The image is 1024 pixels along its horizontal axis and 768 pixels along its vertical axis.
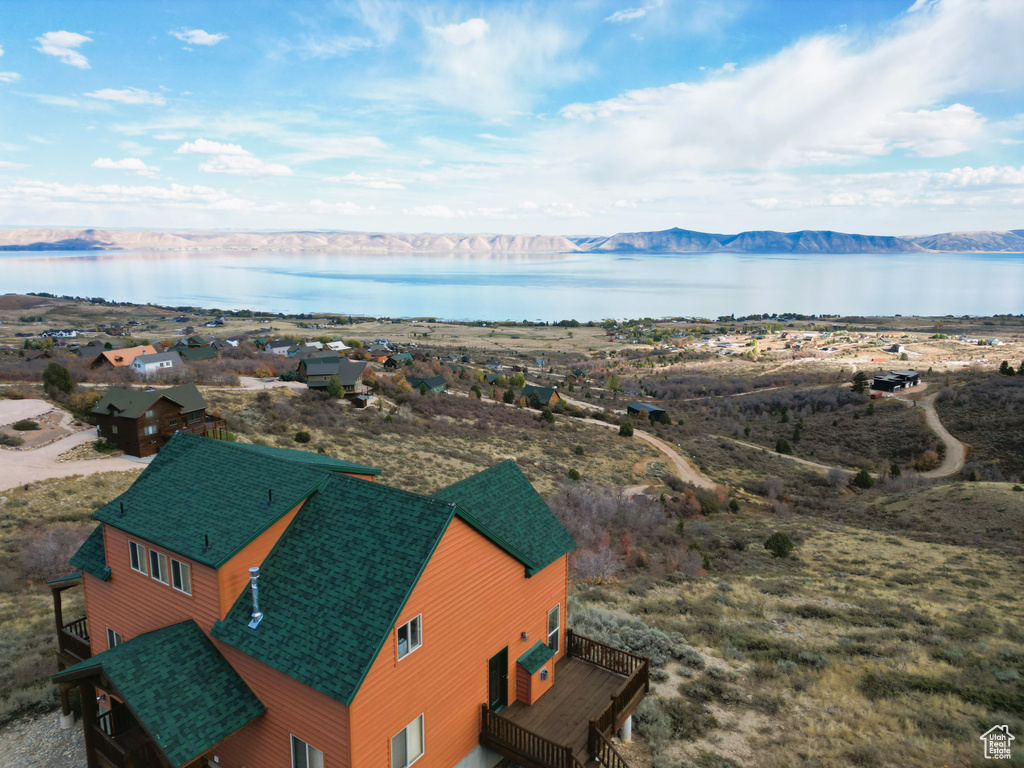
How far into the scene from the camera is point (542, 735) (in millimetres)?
11375

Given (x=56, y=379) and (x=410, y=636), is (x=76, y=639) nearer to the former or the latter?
(x=410, y=636)

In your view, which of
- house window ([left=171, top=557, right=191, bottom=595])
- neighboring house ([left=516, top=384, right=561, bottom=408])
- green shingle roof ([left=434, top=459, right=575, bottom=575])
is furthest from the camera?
neighboring house ([left=516, top=384, right=561, bottom=408])

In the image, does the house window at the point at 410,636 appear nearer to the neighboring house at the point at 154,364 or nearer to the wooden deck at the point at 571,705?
the wooden deck at the point at 571,705

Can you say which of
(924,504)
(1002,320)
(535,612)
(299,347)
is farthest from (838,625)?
(1002,320)

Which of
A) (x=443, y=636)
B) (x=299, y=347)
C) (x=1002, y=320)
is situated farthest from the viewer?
(x=1002, y=320)

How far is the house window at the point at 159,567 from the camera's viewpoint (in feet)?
36.3

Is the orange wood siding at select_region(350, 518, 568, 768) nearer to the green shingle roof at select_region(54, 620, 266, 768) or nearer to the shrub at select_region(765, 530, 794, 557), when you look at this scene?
the green shingle roof at select_region(54, 620, 266, 768)

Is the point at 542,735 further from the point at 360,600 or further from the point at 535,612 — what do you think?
the point at 360,600

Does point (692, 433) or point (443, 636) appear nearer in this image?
point (443, 636)

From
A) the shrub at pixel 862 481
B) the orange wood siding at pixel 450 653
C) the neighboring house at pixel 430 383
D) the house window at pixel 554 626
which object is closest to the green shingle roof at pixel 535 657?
the orange wood siding at pixel 450 653

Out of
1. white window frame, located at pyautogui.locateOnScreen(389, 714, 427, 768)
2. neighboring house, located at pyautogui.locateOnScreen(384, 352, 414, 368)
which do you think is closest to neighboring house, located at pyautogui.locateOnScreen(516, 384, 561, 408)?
neighboring house, located at pyautogui.locateOnScreen(384, 352, 414, 368)

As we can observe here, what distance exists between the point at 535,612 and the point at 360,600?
508 centimetres

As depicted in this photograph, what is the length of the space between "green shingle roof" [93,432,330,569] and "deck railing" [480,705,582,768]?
6147 mm

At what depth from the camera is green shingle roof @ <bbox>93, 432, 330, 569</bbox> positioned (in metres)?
10.4
